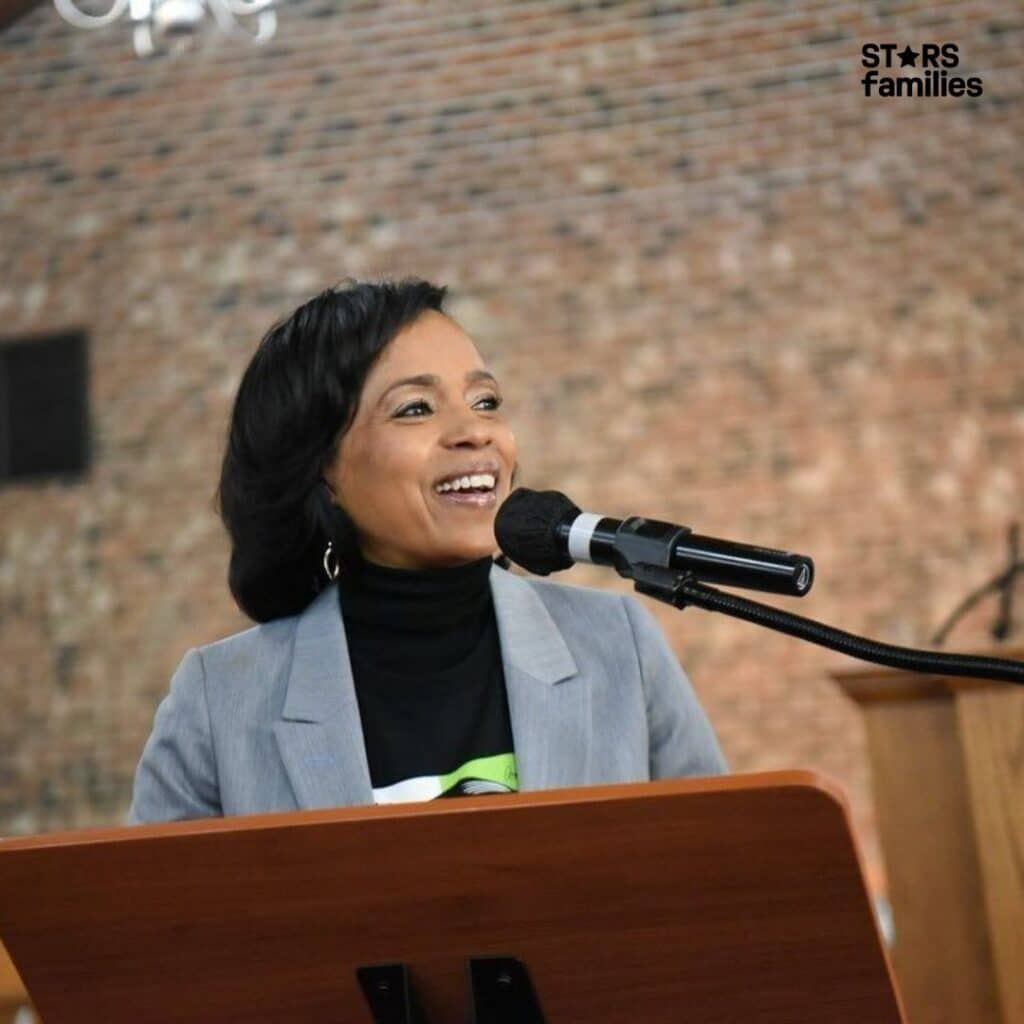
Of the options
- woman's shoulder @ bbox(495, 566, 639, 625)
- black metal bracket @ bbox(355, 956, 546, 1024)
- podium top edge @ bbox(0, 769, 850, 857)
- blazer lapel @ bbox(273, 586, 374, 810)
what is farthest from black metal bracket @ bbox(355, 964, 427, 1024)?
woman's shoulder @ bbox(495, 566, 639, 625)

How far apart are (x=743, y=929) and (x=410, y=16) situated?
6046mm

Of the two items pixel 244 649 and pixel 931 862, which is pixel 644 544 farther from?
pixel 931 862

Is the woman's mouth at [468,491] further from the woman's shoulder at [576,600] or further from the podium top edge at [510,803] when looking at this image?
the podium top edge at [510,803]

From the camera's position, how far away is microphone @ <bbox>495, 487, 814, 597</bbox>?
48.0 inches

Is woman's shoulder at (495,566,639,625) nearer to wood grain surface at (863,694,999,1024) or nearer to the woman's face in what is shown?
the woman's face

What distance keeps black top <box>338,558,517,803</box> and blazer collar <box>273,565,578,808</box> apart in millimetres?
34

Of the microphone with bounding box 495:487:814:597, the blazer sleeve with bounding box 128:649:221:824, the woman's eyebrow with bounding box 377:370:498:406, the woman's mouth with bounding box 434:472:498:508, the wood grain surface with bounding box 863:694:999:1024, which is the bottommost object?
the wood grain surface with bounding box 863:694:999:1024

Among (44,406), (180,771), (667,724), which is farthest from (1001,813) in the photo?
(44,406)

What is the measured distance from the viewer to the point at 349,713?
199cm

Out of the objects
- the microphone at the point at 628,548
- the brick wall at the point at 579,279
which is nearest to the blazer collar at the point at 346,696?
the microphone at the point at 628,548

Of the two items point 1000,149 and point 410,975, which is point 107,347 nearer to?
point 1000,149

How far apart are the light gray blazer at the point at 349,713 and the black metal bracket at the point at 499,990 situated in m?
0.69

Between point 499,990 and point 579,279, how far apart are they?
17.9ft

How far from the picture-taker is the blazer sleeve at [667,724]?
2.10m
